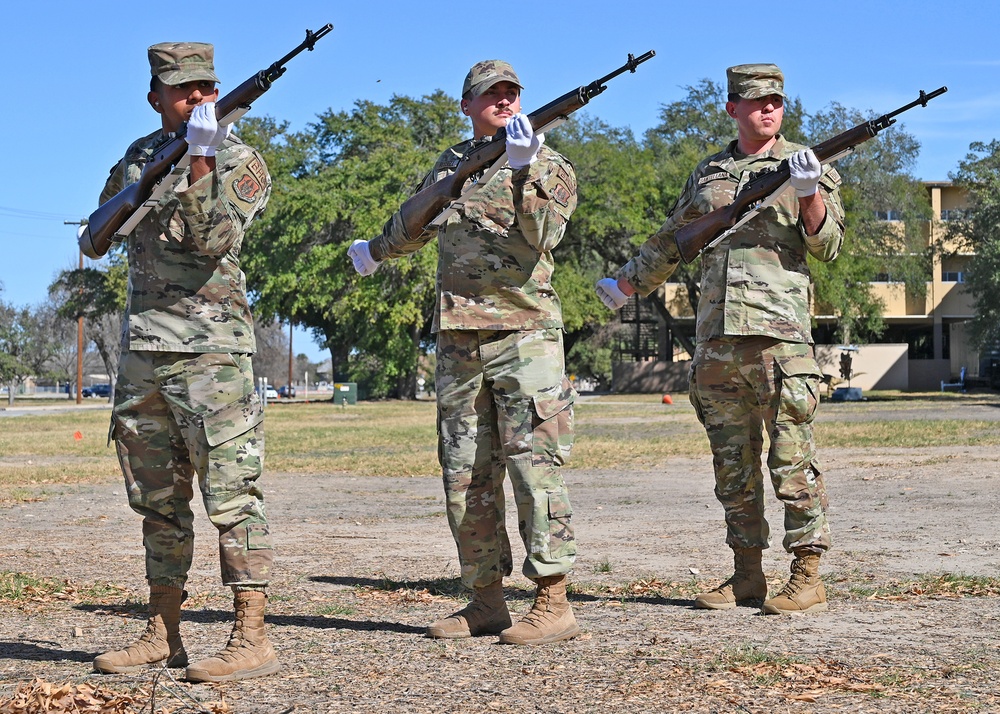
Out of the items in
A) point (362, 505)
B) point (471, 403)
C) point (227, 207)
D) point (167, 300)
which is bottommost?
point (362, 505)

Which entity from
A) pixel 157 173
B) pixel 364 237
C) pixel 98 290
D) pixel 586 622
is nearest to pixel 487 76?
pixel 157 173

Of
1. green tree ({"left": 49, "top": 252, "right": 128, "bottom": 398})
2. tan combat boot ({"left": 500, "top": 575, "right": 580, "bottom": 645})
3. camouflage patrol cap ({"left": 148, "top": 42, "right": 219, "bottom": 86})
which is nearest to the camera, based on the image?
camouflage patrol cap ({"left": 148, "top": 42, "right": 219, "bottom": 86})

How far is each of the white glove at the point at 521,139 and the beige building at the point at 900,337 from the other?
5618cm

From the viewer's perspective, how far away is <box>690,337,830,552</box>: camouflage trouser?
6.31 metres

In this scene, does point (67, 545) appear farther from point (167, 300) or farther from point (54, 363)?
point (54, 363)

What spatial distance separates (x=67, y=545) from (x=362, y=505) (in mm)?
3410

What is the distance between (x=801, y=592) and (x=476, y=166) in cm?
253

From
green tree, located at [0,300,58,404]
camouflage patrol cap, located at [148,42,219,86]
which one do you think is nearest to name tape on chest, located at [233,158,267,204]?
camouflage patrol cap, located at [148,42,219,86]

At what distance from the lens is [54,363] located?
106125 mm

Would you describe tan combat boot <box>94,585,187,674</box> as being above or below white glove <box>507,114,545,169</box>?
below

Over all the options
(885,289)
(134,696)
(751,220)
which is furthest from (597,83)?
(885,289)

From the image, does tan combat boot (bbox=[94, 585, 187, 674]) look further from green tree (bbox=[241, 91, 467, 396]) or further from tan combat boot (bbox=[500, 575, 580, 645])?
green tree (bbox=[241, 91, 467, 396])

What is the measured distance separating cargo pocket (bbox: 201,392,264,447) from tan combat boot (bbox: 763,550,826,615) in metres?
2.63

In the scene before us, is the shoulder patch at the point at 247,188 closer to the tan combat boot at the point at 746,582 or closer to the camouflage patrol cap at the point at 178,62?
the camouflage patrol cap at the point at 178,62
